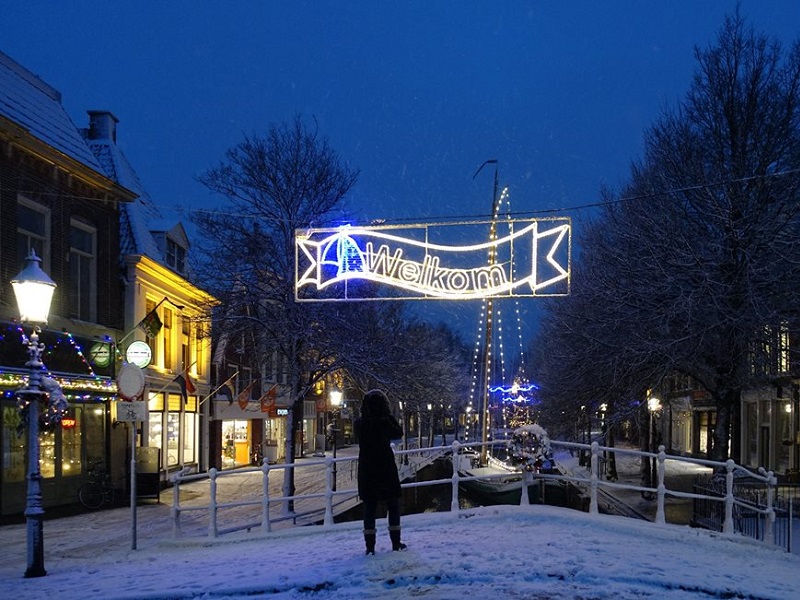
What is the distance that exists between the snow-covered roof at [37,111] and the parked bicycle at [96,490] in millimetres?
7854

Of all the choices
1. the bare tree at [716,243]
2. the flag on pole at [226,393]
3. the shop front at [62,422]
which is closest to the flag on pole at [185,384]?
the flag on pole at [226,393]

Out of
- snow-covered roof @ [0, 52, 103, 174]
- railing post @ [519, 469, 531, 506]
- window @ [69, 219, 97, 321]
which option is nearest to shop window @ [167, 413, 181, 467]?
window @ [69, 219, 97, 321]

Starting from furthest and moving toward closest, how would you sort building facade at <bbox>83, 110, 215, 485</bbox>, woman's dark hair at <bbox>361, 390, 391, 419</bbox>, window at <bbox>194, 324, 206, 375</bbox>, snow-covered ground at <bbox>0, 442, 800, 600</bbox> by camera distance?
1. window at <bbox>194, 324, 206, 375</bbox>
2. building facade at <bbox>83, 110, 215, 485</bbox>
3. woman's dark hair at <bbox>361, 390, 391, 419</bbox>
4. snow-covered ground at <bbox>0, 442, 800, 600</bbox>

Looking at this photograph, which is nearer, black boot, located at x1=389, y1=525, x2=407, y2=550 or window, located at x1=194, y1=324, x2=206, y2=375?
black boot, located at x1=389, y1=525, x2=407, y2=550

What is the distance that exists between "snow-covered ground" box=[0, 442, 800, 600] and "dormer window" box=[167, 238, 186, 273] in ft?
50.7

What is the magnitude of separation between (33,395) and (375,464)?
4.71 metres

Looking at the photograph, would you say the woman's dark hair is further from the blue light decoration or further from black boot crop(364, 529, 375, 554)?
the blue light decoration

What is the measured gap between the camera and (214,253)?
20.5 m

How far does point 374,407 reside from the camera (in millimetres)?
8828

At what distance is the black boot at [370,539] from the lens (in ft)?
28.8

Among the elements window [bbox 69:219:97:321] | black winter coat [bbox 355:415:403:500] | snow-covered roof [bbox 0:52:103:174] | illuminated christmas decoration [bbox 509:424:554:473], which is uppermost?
snow-covered roof [bbox 0:52:103:174]

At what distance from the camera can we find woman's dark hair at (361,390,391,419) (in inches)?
347

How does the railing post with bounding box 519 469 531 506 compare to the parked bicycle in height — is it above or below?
above

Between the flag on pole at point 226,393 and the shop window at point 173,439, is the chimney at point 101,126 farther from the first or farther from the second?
the flag on pole at point 226,393
